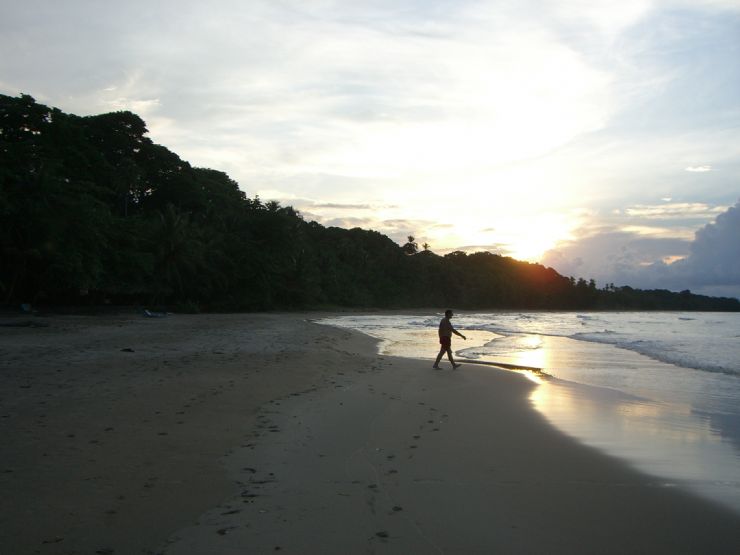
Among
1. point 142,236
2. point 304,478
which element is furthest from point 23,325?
point 142,236

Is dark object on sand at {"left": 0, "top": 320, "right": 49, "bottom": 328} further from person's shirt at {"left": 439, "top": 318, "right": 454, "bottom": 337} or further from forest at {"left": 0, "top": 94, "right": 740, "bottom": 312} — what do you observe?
person's shirt at {"left": 439, "top": 318, "right": 454, "bottom": 337}

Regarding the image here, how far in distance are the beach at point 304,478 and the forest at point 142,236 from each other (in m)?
24.2

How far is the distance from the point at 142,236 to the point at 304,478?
135ft

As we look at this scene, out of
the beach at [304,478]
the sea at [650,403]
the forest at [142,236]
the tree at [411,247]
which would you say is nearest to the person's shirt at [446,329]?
the sea at [650,403]

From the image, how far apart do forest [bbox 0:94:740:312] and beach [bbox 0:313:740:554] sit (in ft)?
79.2

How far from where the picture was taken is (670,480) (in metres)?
5.74

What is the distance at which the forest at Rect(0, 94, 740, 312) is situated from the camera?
31.3m

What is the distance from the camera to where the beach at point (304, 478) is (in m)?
4.05

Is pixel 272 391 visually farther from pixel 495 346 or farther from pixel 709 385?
pixel 495 346

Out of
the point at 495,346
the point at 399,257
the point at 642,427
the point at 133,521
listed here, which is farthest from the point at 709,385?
the point at 399,257

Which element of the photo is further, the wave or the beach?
the wave

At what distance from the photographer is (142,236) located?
140ft

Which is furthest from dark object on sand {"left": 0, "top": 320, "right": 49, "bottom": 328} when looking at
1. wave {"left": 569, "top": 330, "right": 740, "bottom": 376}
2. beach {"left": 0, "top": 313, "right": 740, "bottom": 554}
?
wave {"left": 569, "top": 330, "right": 740, "bottom": 376}

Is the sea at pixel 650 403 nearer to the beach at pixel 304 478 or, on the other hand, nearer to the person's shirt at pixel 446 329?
the beach at pixel 304 478
